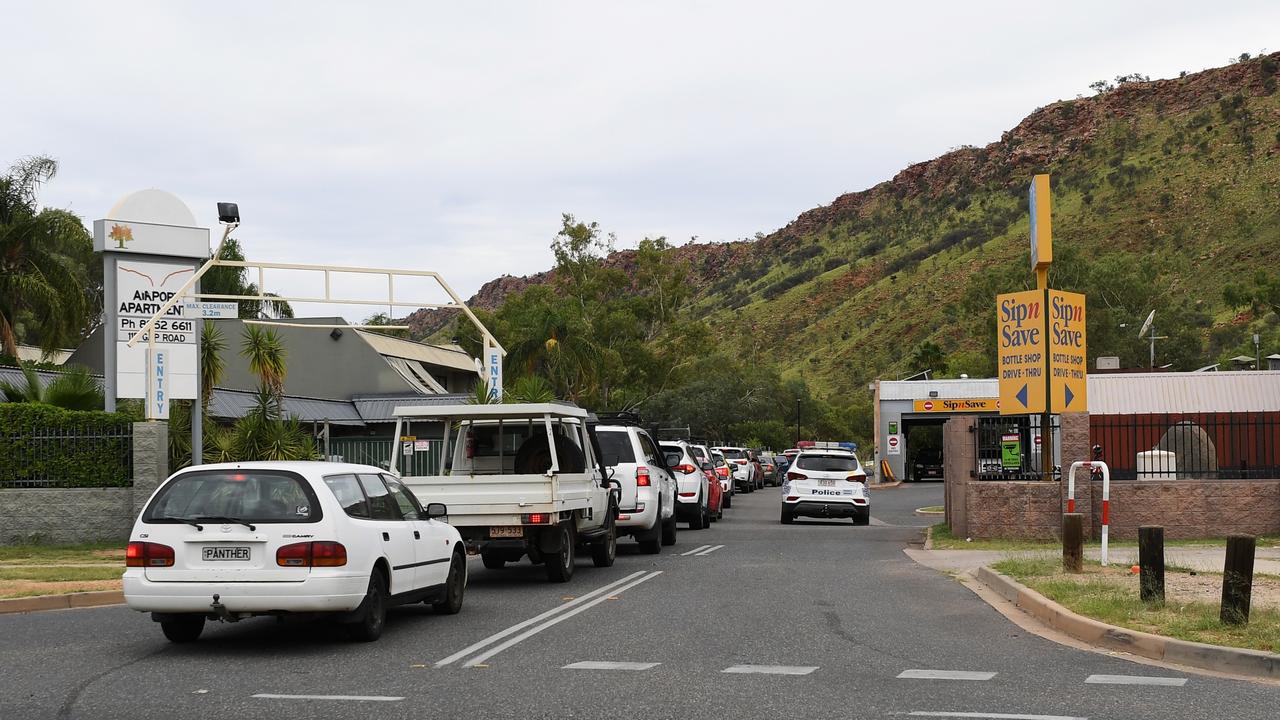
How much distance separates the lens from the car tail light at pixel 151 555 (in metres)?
10.5

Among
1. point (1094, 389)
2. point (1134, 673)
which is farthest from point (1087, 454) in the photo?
point (1094, 389)

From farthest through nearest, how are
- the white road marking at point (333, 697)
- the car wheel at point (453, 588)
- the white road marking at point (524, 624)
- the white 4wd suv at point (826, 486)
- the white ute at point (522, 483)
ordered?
the white 4wd suv at point (826, 486) < the white ute at point (522, 483) < the car wheel at point (453, 588) < the white road marking at point (524, 624) < the white road marking at point (333, 697)

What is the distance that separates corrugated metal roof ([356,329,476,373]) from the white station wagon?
4167 centimetres

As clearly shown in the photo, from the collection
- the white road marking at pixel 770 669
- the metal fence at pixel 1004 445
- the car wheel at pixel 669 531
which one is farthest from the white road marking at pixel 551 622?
the metal fence at pixel 1004 445

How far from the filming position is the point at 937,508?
36.5m

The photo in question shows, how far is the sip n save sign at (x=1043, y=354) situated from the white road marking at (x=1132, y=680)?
12665 mm

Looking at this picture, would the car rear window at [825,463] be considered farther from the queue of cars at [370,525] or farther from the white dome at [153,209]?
the white dome at [153,209]

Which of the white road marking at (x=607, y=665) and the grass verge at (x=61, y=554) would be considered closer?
the white road marking at (x=607, y=665)

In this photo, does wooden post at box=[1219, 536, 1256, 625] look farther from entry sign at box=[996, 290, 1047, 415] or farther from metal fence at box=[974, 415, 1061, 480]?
metal fence at box=[974, 415, 1061, 480]

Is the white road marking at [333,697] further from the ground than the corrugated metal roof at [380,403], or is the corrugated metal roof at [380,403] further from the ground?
the corrugated metal roof at [380,403]

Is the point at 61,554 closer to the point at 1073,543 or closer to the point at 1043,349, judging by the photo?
the point at 1073,543

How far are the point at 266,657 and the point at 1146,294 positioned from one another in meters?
69.4

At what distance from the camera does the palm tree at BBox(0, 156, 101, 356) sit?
38.7m

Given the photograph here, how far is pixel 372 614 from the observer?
36.1 feet
